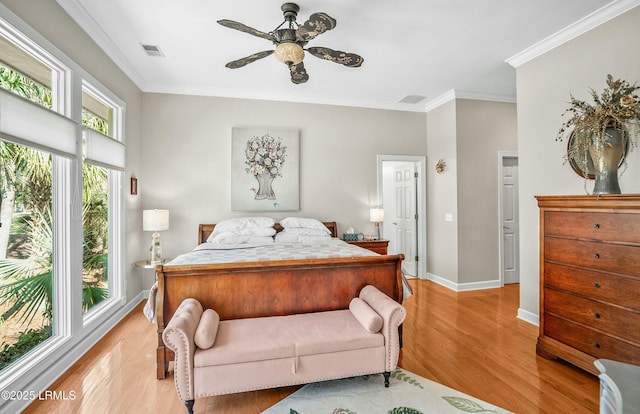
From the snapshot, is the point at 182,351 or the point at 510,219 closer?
the point at 182,351

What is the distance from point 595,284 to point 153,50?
181 inches

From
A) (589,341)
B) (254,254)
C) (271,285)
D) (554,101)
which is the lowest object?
(589,341)

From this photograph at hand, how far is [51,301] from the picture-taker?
247cm

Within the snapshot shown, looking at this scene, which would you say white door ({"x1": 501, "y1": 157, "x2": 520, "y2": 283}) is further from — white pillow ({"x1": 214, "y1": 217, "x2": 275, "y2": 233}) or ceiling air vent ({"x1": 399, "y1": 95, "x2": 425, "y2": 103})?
white pillow ({"x1": 214, "y1": 217, "x2": 275, "y2": 233})

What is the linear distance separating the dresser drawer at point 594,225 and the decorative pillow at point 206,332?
276 cm

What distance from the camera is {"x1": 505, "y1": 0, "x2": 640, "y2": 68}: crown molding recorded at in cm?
256

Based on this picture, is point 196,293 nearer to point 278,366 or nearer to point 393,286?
point 278,366

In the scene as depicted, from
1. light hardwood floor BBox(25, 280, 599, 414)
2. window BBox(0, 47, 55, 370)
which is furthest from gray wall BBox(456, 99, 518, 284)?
window BBox(0, 47, 55, 370)

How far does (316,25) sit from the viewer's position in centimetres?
221

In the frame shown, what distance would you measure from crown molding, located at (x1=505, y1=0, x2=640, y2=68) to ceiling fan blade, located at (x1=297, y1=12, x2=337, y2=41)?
2413 mm

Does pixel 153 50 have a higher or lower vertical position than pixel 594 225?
higher

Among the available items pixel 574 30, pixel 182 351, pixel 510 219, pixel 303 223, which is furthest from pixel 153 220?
pixel 510 219

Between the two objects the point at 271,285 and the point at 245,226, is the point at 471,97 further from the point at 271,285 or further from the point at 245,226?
the point at 271,285

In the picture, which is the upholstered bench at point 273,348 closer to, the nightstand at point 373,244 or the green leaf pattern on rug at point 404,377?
the green leaf pattern on rug at point 404,377
